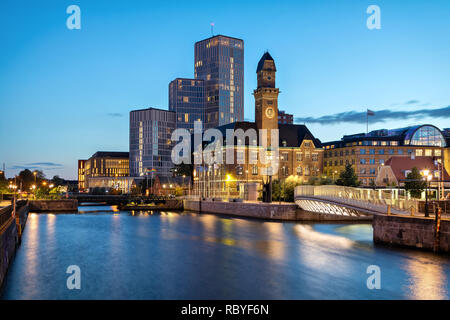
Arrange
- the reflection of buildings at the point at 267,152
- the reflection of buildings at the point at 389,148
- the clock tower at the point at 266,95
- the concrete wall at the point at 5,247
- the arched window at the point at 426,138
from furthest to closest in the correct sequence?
the arched window at the point at 426,138 < the reflection of buildings at the point at 389,148 < the clock tower at the point at 266,95 < the reflection of buildings at the point at 267,152 < the concrete wall at the point at 5,247

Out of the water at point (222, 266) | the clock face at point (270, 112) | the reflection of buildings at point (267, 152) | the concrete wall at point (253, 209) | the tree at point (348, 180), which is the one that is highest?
the clock face at point (270, 112)

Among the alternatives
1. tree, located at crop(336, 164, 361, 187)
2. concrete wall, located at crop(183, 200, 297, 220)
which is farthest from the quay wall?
tree, located at crop(336, 164, 361, 187)

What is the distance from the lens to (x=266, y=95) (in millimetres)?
132250

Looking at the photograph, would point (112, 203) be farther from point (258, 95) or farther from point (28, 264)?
point (28, 264)

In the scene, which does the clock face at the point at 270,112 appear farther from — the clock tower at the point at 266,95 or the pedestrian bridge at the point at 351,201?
the pedestrian bridge at the point at 351,201

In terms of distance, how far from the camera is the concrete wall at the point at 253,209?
255 ft

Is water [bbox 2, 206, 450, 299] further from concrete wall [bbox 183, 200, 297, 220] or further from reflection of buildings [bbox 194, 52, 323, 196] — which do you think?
Result: reflection of buildings [bbox 194, 52, 323, 196]

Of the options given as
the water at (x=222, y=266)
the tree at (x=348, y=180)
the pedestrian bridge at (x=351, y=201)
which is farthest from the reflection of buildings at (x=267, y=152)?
the water at (x=222, y=266)

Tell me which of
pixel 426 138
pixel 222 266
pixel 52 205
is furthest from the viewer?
pixel 426 138

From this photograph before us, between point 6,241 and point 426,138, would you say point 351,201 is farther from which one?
point 426,138

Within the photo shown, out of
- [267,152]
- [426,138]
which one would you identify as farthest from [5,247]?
[426,138]

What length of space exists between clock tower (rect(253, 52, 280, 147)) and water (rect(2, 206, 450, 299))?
74.3 meters

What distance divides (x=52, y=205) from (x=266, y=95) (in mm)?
66774

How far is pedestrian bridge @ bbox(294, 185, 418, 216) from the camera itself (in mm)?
45688
